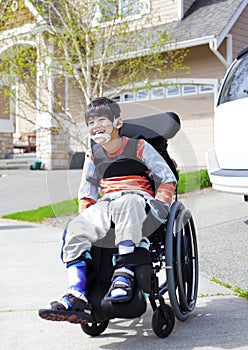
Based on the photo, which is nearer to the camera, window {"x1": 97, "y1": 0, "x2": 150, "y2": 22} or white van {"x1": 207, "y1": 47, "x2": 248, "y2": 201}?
white van {"x1": 207, "y1": 47, "x2": 248, "y2": 201}

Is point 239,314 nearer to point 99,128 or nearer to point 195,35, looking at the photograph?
point 99,128

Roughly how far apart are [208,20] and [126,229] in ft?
43.1

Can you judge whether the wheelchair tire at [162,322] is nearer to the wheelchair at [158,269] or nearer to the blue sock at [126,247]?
the wheelchair at [158,269]

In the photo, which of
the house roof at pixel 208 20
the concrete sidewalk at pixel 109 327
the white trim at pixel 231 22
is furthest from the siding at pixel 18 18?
the concrete sidewalk at pixel 109 327

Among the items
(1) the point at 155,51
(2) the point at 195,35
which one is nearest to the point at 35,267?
(1) the point at 155,51

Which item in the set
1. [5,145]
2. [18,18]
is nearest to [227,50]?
Result: [18,18]

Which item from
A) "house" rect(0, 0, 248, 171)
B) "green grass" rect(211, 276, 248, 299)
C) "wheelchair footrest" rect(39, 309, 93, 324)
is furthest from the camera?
"house" rect(0, 0, 248, 171)

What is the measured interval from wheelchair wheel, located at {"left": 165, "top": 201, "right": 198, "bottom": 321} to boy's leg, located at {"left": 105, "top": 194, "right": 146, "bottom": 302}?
0.25 meters

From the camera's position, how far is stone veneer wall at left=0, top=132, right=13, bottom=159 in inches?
823

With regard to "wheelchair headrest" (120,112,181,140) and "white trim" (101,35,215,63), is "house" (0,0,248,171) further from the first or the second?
"wheelchair headrest" (120,112,181,140)

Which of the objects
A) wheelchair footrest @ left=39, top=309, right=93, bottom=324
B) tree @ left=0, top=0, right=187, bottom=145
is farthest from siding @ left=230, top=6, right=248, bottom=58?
wheelchair footrest @ left=39, top=309, right=93, bottom=324

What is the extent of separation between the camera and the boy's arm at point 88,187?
13.0 ft

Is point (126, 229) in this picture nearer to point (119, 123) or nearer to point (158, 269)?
point (158, 269)

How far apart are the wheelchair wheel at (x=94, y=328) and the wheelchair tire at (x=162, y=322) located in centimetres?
35
